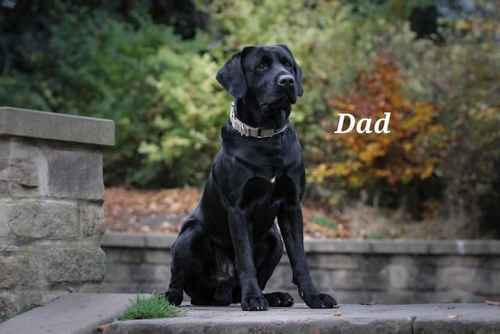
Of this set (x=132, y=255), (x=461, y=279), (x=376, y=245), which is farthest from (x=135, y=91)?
(x=461, y=279)

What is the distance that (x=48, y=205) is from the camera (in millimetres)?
4398

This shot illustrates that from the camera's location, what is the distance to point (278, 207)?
14.0ft

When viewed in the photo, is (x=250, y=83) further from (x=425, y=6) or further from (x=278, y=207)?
(x=425, y=6)

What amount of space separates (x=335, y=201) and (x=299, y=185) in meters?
5.84

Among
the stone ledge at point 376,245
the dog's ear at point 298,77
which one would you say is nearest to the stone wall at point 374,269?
the stone ledge at point 376,245

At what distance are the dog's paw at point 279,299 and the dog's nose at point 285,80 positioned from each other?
1.11 metres

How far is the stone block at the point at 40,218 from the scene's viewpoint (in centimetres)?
422

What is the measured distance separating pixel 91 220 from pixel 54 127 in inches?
22.4

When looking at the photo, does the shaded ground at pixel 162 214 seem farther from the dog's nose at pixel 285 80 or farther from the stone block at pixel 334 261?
the dog's nose at pixel 285 80

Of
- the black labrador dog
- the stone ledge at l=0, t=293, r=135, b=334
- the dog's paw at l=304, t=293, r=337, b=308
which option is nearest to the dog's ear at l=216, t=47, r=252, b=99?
the black labrador dog

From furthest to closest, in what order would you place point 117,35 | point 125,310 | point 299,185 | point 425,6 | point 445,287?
point 425,6 → point 117,35 → point 445,287 → point 299,185 → point 125,310

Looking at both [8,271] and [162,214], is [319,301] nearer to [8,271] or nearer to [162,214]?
[8,271]

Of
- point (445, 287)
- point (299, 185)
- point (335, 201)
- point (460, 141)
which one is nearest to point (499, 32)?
point (460, 141)

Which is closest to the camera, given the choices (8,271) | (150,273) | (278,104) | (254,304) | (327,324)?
(327,324)
